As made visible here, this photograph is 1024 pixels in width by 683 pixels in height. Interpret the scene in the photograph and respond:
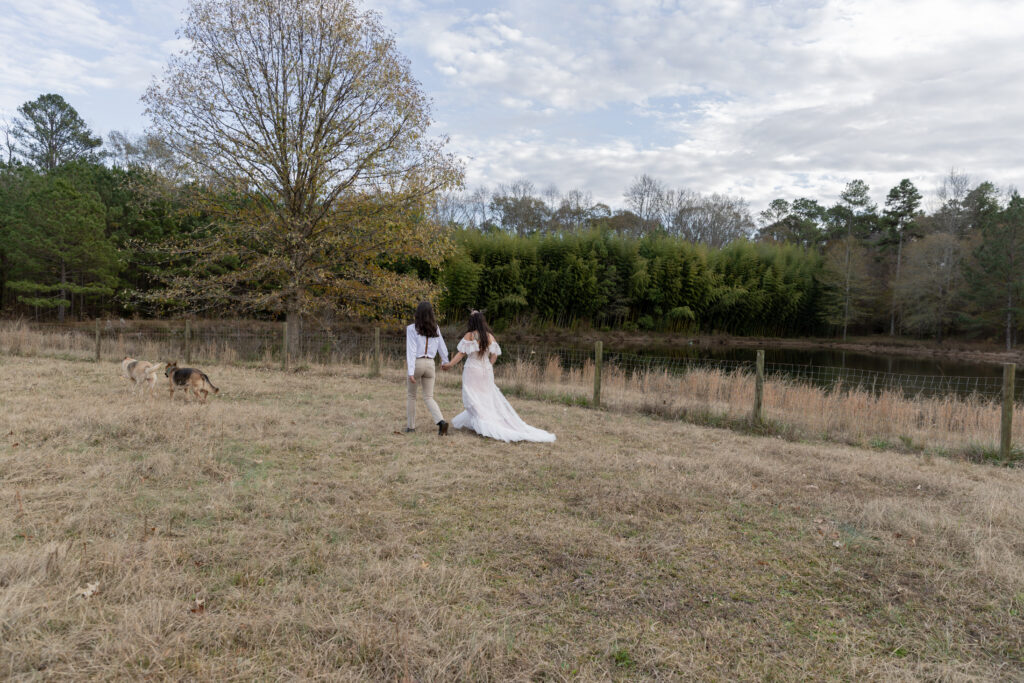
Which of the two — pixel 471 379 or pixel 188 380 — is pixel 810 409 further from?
pixel 188 380

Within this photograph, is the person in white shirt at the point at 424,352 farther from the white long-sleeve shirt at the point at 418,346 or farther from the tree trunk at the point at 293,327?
the tree trunk at the point at 293,327

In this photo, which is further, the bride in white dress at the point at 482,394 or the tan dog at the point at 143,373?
the tan dog at the point at 143,373

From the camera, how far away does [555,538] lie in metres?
3.50

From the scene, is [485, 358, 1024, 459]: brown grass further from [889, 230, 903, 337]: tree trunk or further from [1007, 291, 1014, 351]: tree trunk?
[889, 230, 903, 337]: tree trunk

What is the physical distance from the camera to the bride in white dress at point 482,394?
6.51 metres

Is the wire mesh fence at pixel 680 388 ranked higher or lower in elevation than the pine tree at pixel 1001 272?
lower

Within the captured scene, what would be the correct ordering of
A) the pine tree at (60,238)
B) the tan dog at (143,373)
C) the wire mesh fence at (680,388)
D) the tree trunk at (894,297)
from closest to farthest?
the tan dog at (143,373)
the wire mesh fence at (680,388)
the pine tree at (60,238)
the tree trunk at (894,297)

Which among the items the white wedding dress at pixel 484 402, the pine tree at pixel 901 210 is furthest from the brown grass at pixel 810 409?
the pine tree at pixel 901 210

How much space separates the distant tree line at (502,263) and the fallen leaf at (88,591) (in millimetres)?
12402

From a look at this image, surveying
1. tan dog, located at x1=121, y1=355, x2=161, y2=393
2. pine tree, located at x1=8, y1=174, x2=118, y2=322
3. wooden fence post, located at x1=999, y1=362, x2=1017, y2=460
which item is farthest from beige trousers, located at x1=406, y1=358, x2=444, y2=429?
pine tree, located at x1=8, y1=174, x2=118, y2=322

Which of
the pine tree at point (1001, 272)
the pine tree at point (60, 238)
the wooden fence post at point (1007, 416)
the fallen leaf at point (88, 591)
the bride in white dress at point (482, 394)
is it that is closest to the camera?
the fallen leaf at point (88, 591)

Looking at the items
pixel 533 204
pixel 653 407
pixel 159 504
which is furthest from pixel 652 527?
pixel 533 204

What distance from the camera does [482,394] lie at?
6680 mm

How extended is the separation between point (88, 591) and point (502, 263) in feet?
86.4
